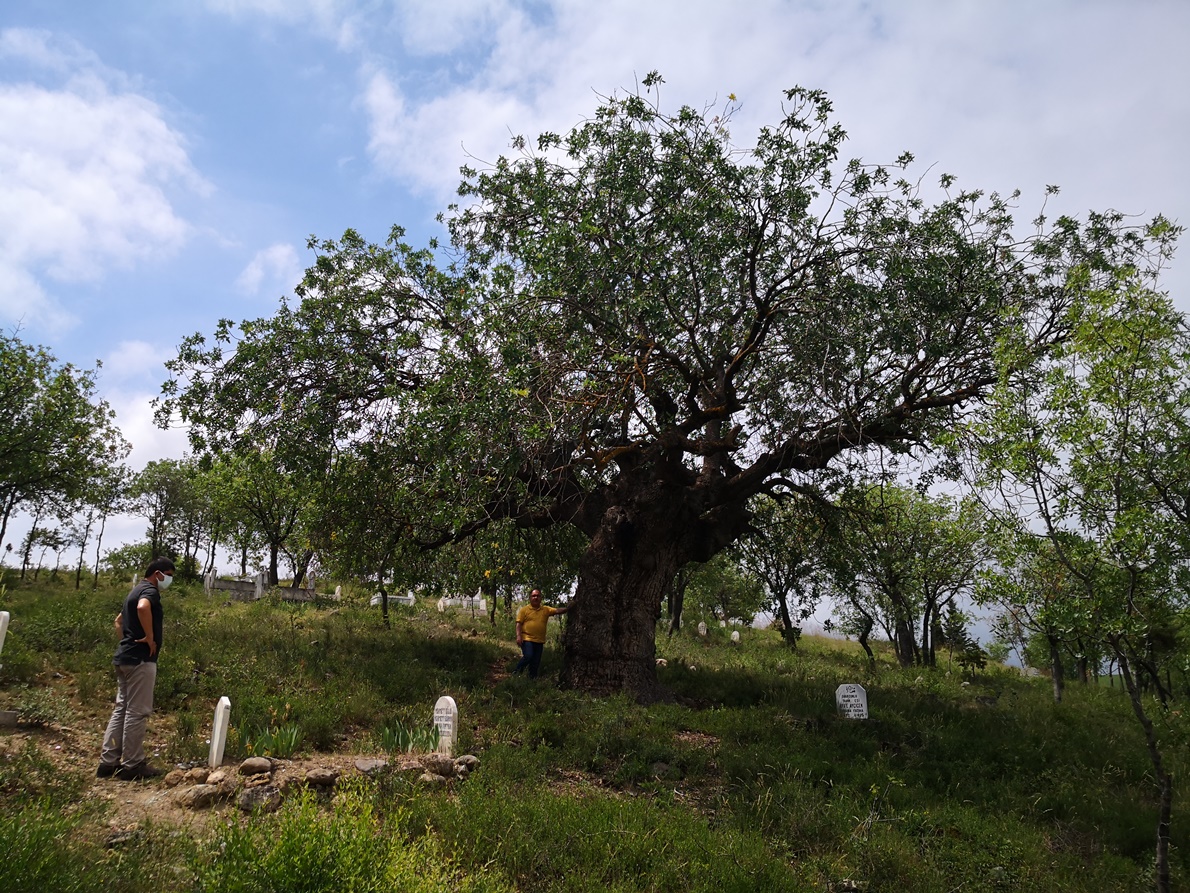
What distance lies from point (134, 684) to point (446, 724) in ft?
10.5

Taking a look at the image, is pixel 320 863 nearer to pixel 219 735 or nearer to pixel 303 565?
pixel 219 735

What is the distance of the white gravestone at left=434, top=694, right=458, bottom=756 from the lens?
27.5 feet

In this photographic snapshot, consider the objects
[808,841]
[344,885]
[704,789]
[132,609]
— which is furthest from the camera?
[704,789]

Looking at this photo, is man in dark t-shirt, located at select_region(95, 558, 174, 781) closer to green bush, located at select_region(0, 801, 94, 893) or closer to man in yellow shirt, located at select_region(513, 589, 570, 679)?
green bush, located at select_region(0, 801, 94, 893)

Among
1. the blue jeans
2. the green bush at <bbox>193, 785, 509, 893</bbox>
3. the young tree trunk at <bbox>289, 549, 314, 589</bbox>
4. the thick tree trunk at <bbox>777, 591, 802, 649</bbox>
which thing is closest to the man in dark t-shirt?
the green bush at <bbox>193, 785, 509, 893</bbox>

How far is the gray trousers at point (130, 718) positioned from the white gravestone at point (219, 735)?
610 millimetres

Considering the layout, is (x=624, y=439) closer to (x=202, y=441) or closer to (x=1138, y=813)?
(x=202, y=441)

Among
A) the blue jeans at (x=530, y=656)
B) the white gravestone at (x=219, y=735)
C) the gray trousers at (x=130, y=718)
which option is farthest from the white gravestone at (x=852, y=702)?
the gray trousers at (x=130, y=718)

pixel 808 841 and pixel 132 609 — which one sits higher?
pixel 132 609

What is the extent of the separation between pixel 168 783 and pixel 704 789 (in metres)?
5.29

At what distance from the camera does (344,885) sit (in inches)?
173

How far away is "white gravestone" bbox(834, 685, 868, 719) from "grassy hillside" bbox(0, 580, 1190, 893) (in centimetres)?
29

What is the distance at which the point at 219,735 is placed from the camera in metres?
7.40

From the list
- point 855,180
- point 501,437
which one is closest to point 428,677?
point 501,437
